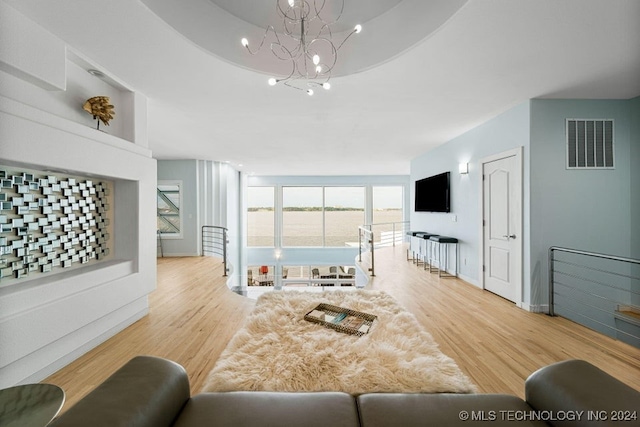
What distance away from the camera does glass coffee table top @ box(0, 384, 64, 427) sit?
38.8 inches

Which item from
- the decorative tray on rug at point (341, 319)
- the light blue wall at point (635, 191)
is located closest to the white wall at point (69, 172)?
the decorative tray on rug at point (341, 319)

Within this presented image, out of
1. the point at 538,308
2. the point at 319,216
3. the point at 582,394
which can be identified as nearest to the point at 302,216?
the point at 319,216

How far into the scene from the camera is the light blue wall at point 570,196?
11.7 ft

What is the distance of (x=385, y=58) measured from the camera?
8.64 feet

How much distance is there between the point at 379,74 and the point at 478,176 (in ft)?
9.30

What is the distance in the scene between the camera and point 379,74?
288 centimetres

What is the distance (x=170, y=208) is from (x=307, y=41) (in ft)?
22.0

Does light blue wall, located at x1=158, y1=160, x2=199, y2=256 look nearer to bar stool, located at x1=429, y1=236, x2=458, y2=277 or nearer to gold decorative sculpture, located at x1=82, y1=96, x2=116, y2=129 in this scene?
gold decorative sculpture, located at x1=82, y1=96, x2=116, y2=129

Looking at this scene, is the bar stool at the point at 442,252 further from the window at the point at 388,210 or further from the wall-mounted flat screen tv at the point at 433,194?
the window at the point at 388,210

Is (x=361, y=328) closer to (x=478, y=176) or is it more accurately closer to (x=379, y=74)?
(x=379, y=74)

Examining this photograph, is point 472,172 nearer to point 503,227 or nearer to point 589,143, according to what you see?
point 503,227

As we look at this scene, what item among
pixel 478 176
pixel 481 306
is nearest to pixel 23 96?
pixel 481 306

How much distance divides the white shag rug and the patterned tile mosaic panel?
1754 millimetres

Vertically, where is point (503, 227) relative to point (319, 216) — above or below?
below
